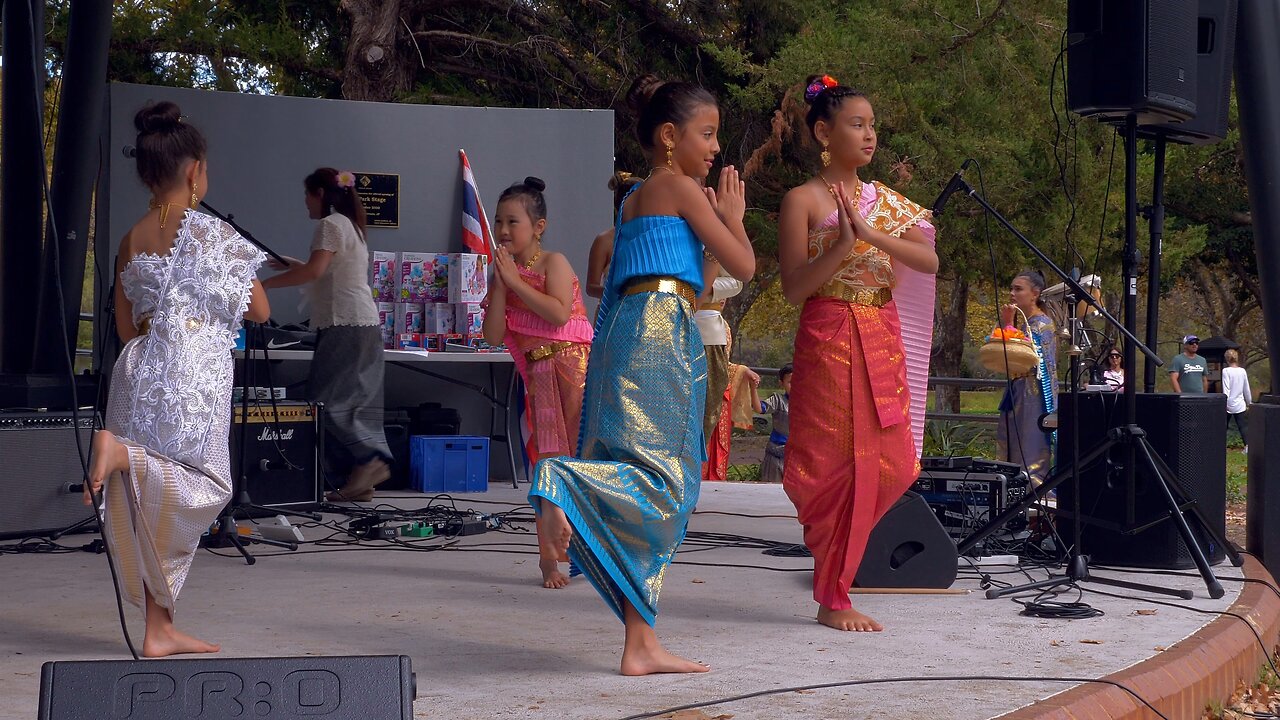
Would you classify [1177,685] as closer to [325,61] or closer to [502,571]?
[502,571]

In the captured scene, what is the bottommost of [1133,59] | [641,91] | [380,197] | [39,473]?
[39,473]

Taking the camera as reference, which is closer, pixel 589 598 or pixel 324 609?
pixel 324 609

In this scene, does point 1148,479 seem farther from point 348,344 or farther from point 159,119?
point 348,344

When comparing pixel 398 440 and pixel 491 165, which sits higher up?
pixel 491 165

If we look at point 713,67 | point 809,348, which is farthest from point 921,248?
point 713,67

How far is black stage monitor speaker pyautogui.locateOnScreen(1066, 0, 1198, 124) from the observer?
17.3ft

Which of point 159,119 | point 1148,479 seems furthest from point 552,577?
point 1148,479

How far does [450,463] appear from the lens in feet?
28.8

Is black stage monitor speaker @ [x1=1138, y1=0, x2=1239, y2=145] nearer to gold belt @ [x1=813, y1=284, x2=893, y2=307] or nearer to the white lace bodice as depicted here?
gold belt @ [x1=813, y1=284, x2=893, y2=307]

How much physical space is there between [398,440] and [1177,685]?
6288mm

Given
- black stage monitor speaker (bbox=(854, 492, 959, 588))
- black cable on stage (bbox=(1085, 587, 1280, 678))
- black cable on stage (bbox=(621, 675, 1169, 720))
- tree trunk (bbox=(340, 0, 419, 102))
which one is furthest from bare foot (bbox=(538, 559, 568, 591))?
tree trunk (bbox=(340, 0, 419, 102))

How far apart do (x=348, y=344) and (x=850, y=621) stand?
15.4ft

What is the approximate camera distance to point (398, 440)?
355 inches

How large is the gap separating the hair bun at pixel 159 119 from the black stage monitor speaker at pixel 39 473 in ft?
8.08
